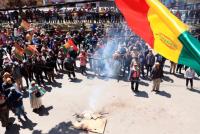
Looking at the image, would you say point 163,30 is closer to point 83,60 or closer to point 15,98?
point 15,98

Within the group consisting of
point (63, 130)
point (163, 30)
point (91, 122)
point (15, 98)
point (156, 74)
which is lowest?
point (63, 130)

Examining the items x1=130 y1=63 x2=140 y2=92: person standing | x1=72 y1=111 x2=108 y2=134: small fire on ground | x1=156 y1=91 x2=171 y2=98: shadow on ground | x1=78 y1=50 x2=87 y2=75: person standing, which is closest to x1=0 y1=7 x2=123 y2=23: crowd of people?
x1=78 y1=50 x2=87 y2=75: person standing

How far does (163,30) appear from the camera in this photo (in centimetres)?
545

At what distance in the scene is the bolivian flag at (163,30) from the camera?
490 cm

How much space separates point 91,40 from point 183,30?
14566 mm

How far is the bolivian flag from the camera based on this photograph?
4.90m

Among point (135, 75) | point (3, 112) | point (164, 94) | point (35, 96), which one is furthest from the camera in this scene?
point (135, 75)

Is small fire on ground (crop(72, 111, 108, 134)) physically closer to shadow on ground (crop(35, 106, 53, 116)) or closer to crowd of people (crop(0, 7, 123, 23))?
shadow on ground (crop(35, 106, 53, 116))

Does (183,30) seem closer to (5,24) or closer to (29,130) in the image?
(29,130)

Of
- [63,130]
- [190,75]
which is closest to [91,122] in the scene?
[63,130]

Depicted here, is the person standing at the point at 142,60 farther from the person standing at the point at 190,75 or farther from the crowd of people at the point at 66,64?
the person standing at the point at 190,75

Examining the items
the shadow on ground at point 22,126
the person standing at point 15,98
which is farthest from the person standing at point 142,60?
the person standing at point 15,98

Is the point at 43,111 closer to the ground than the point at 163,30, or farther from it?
closer to the ground

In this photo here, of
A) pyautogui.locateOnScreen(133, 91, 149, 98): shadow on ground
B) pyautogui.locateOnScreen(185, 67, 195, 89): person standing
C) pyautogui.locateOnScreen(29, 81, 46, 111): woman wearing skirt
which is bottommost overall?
pyautogui.locateOnScreen(133, 91, 149, 98): shadow on ground
